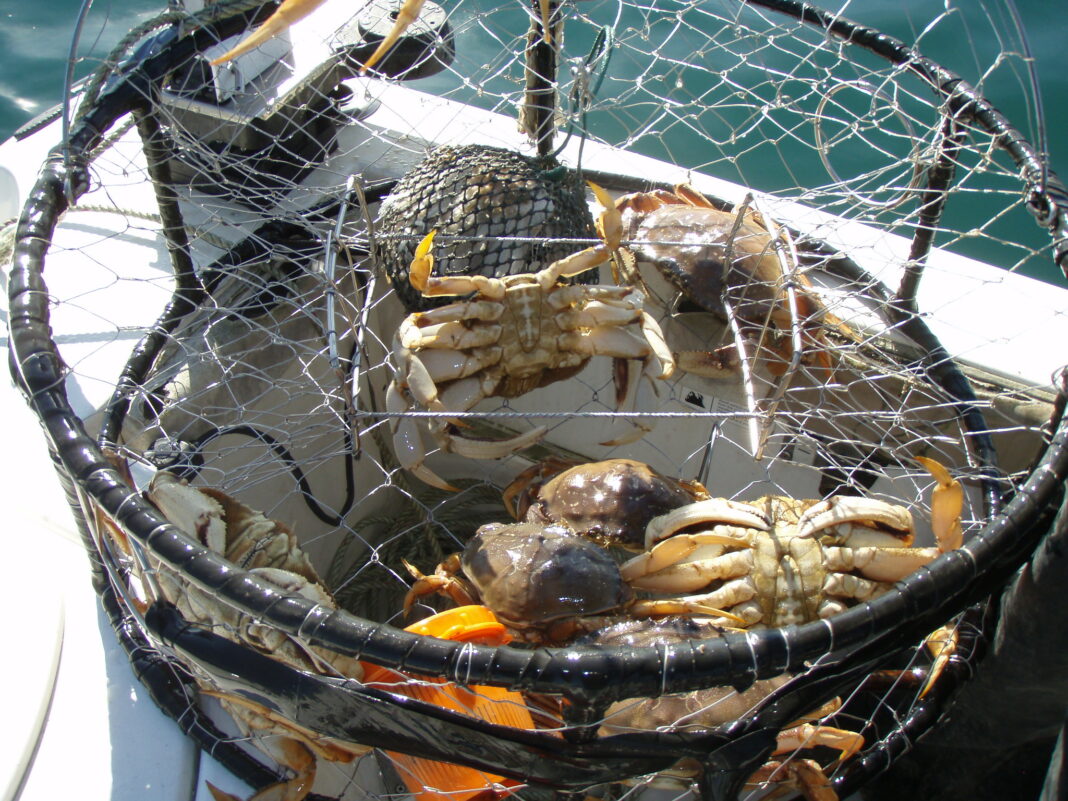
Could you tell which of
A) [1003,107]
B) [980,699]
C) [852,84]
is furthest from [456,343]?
[1003,107]

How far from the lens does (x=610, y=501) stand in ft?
7.49

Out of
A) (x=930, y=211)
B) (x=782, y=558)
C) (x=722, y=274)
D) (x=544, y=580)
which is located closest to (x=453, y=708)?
(x=544, y=580)

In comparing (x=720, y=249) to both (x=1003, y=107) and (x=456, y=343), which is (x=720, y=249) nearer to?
(x=456, y=343)

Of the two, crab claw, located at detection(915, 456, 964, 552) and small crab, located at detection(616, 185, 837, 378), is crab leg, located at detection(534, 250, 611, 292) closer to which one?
small crab, located at detection(616, 185, 837, 378)

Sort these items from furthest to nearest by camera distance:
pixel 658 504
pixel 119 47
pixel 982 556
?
pixel 658 504, pixel 119 47, pixel 982 556

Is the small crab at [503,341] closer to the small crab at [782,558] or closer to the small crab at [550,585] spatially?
the small crab at [550,585]

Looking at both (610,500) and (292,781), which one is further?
(610,500)

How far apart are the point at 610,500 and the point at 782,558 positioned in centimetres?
46

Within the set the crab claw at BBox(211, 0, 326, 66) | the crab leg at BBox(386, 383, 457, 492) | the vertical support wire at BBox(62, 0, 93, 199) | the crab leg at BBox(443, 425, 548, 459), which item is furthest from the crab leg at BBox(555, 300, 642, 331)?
the vertical support wire at BBox(62, 0, 93, 199)

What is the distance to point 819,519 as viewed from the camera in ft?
7.01

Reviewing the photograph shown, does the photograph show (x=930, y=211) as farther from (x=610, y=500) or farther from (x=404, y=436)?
(x=404, y=436)

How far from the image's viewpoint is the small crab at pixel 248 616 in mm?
1559

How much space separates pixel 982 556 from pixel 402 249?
5.41ft

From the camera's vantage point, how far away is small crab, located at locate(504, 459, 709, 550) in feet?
7.41
